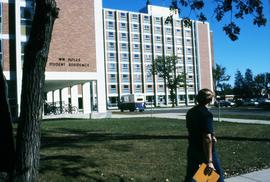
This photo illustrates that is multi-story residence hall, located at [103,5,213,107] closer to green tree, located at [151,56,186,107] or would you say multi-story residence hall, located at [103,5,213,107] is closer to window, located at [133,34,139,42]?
window, located at [133,34,139,42]

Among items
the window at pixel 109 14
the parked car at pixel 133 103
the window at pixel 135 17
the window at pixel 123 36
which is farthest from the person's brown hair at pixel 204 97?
the window at pixel 135 17

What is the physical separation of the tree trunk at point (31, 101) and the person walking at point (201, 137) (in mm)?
2247

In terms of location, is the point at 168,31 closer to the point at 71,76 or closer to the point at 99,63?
the point at 99,63

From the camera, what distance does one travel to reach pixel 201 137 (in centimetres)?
515

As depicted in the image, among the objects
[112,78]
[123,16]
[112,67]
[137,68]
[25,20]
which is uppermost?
[123,16]

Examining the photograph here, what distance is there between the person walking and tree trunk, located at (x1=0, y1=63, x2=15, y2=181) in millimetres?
2737

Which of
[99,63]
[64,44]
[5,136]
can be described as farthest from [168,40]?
[5,136]

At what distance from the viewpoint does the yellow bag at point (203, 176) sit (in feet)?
16.1

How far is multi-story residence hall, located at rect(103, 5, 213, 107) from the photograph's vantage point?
86.8 meters

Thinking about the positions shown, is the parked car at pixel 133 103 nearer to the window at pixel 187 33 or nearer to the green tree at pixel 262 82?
the window at pixel 187 33

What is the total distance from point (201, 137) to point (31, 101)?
2515 millimetres

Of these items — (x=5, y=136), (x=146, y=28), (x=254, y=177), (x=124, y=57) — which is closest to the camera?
(x=5, y=136)

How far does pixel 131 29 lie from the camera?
89.6m

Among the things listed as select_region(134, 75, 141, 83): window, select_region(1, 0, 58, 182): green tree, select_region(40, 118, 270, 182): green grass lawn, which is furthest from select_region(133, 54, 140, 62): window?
select_region(1, 0, 58, 182): green tree
